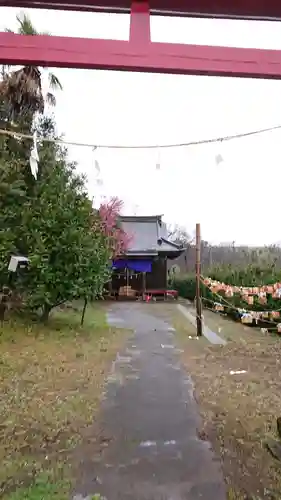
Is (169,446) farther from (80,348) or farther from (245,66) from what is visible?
(80,348)

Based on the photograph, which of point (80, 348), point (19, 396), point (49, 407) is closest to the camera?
point (49, 407)

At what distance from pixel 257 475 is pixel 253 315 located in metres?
7.62

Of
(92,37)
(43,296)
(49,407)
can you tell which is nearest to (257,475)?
A: (49,407)

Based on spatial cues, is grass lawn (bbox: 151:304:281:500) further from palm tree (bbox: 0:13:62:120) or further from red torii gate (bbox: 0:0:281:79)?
palm tree (bbox: 0:13:62:120)

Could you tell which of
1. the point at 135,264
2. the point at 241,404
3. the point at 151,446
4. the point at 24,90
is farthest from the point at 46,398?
the point at 135,264

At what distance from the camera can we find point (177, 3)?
3.21 metres

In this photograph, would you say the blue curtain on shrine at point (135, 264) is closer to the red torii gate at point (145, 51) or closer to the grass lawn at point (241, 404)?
the grass lawn at point (241, 404)

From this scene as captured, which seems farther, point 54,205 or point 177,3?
point 54,205

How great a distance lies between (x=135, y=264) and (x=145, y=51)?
19.8m

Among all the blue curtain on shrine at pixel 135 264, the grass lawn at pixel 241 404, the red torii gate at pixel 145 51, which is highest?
the red torii gate at pixel 145 51

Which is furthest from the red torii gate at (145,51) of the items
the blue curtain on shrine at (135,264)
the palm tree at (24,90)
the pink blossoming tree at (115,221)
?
the blue curtain on shrine at (135,264)

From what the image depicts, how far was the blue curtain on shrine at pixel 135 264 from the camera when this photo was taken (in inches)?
894

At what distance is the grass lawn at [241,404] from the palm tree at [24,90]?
22.6ft

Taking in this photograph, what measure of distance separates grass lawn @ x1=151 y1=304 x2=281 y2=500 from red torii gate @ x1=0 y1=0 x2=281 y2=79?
9.75ft
